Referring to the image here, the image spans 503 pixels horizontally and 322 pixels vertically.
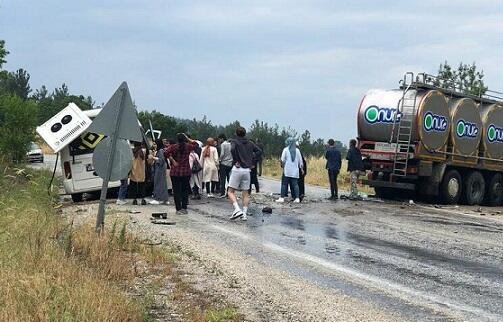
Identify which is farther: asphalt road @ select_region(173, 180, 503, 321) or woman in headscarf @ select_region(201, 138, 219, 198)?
woman in headscarf @ select_region(201, 138, 219, 198)

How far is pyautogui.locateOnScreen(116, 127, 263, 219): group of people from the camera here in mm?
13383

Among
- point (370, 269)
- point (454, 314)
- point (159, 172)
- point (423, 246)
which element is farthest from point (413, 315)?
point (159, 172)

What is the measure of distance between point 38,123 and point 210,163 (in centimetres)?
1661

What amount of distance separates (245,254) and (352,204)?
852 centimetres

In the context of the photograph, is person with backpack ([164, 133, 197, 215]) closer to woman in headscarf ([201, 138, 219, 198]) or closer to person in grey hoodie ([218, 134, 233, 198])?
person in grey hoodie ([218, 134, 233, 198])

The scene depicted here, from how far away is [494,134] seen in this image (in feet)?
69.5

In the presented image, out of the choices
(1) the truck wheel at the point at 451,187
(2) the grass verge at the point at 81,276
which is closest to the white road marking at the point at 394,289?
(2) the grass verge at the point at 81,276

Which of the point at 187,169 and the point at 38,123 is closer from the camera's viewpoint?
the point at 187,169

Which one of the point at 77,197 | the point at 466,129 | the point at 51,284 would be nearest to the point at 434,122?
the point at 466,129

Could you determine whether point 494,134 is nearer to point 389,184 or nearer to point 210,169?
point 389,184

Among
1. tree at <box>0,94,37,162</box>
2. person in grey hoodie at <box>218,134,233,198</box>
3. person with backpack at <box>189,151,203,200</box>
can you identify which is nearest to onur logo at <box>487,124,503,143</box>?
person in grey hoodie at <box>218,134,233,198</box>

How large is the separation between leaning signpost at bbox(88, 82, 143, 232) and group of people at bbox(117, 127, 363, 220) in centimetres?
495

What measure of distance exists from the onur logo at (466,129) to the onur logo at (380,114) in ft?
7.47

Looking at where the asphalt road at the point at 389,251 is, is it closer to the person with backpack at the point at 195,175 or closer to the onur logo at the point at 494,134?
the person with backpack at the point at 195,175
